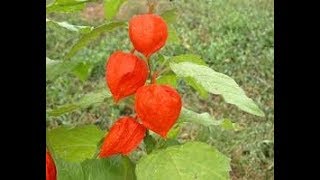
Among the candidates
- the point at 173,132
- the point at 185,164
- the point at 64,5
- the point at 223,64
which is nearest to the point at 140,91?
the point at 185,164

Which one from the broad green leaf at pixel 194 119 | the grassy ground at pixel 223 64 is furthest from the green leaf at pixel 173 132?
the grassy ground at pixel 223 64

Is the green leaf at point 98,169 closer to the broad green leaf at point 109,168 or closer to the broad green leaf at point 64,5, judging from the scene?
the broad green leaf at point 109,168

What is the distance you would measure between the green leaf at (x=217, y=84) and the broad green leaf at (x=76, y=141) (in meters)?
0.23

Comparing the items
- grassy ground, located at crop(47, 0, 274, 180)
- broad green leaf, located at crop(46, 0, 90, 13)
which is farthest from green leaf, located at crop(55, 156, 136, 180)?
grassy ground, located at crop(47, 0, 274, 180)

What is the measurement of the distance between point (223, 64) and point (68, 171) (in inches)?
157

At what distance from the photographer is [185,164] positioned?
0.82 meters

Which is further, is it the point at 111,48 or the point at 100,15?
the point at 100,15

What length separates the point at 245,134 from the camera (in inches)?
147

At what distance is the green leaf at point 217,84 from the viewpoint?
0.83m

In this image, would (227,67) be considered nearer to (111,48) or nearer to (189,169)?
(111,48)

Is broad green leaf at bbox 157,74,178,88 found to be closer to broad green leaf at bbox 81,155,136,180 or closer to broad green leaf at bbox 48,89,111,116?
broad green leaf at bbox 48,89,111,116
